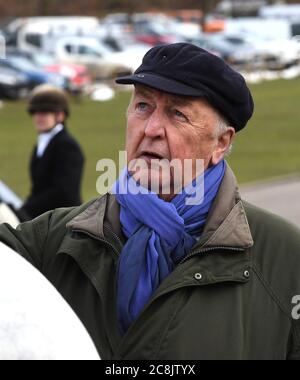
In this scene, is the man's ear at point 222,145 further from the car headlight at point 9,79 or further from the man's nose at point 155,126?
the car headlight at point 9,79

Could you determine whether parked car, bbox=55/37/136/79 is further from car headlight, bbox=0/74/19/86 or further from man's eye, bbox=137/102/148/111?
man's eye, bbox=137/102/148/111

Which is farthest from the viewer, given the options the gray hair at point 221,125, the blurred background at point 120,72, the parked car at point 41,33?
the parked car at point 41,33

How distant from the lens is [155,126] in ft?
8.09

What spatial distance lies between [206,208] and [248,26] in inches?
1999

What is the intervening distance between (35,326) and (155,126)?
0.89 meters

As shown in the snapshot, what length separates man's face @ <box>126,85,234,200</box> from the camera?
2.47 meters

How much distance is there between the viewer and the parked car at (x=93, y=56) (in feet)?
119

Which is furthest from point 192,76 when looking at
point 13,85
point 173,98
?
point 13,85

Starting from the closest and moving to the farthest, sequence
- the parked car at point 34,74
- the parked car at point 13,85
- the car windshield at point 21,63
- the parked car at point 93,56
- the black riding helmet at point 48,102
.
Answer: the black riding helmet at point 48,102 < the parked car at point 13,85 < the parked car at point 34,74 < the car windshield at point 21,63 < the parked car at point 93,56

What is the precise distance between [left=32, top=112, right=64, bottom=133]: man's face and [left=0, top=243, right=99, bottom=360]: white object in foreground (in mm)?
5557

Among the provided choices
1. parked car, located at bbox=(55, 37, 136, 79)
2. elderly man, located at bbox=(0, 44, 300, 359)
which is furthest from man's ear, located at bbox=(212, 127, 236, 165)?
parked car, located at bbox=(55, 37, 136, 79)

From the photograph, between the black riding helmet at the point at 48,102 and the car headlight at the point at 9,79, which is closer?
the black riding helmet at the point at 48,102

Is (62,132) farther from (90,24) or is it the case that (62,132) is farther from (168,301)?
(90,24)

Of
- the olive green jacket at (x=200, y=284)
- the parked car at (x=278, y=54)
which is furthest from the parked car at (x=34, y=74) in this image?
the olive green jacket at (x=200, y=284)
